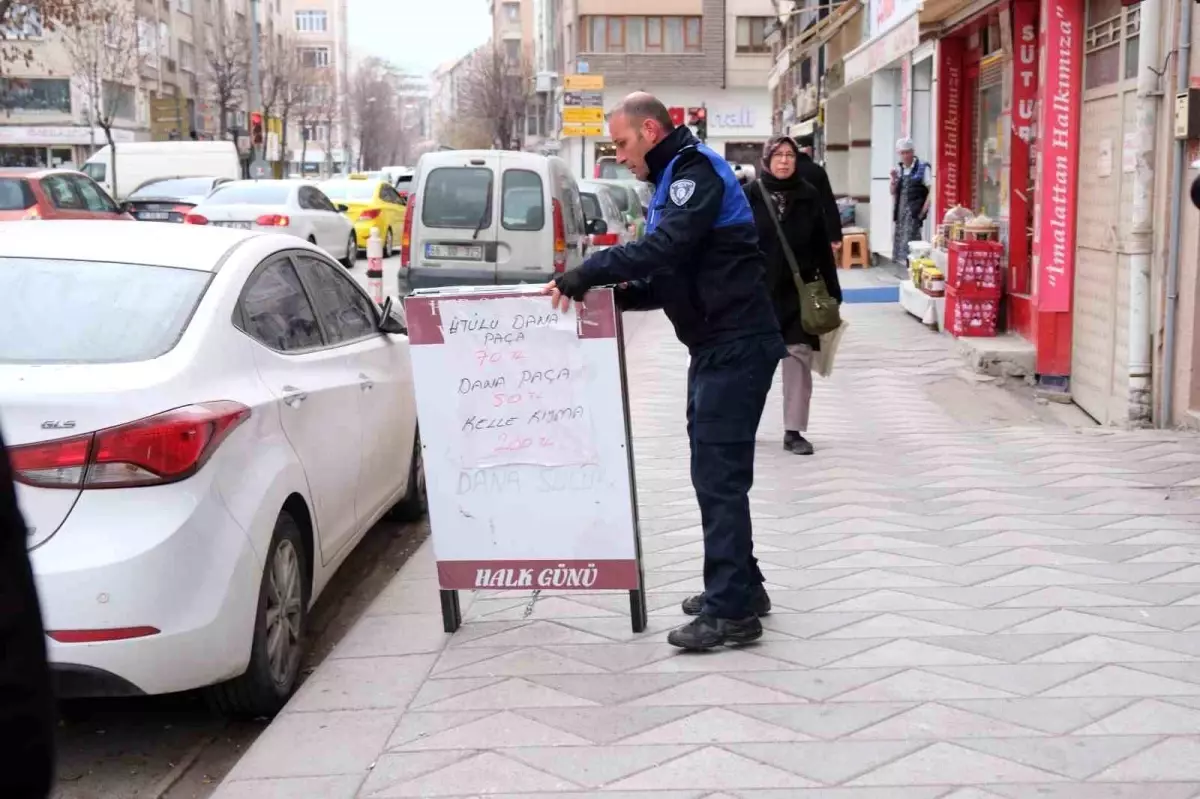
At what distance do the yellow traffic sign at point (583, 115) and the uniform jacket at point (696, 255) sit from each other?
164ft

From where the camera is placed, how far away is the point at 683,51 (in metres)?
59.6

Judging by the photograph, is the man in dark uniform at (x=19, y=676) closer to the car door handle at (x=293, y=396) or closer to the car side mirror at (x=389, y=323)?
the car door handle at (x=293, y=396)

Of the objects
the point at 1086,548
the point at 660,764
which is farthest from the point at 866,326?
the point at 660,764

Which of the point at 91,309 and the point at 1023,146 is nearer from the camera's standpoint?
the point at 91,309

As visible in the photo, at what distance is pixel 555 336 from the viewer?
4.74 meters

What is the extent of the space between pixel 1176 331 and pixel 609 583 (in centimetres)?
555

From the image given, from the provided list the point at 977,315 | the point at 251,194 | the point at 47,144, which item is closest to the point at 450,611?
the point at 977,315

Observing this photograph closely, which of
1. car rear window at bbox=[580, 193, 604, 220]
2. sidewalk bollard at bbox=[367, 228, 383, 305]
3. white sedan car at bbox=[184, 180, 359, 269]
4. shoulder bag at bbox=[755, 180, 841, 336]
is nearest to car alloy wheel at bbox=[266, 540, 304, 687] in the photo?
shoulder bag at bbox=[755, 180, 841, 336]

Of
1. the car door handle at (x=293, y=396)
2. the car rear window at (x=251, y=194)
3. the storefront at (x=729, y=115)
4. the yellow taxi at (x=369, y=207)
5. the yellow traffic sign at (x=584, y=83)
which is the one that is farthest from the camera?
the storefront at (x=729, y=115)

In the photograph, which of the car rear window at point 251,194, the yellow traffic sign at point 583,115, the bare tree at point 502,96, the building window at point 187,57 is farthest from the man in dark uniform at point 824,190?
the bare tree at point 502,96

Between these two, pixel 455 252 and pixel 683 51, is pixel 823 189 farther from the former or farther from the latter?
pixel 683 51

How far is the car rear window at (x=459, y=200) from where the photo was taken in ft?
52.4

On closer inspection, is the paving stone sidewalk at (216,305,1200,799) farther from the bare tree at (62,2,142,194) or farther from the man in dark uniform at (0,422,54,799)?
the bare tree at (62,2,142,194)

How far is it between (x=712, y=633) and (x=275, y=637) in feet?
4.70
